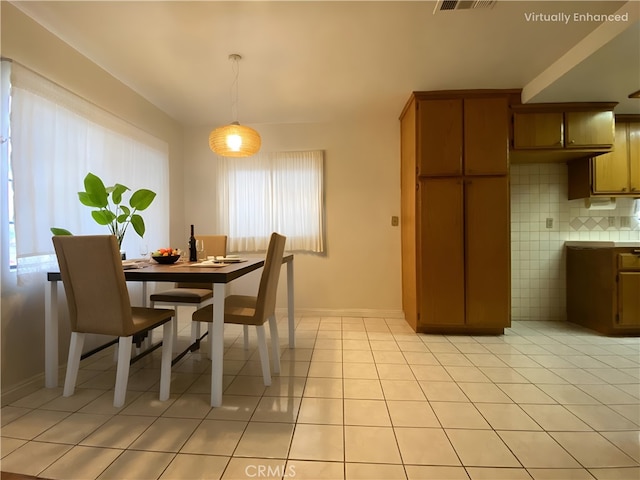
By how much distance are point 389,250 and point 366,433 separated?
7.82ft

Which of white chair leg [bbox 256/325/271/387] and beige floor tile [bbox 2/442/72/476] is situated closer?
beige floor tile [bbox 2/442/72/476]

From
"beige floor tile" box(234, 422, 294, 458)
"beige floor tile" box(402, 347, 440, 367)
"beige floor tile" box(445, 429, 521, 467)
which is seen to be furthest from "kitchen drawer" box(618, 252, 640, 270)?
"beige floor tile" box(234, 422, 294, 458)

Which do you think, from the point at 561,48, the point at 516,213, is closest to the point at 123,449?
the point at 561,48

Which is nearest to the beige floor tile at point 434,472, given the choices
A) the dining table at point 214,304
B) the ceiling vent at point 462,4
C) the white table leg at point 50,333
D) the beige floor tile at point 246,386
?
the beige floor tile at point 246,386

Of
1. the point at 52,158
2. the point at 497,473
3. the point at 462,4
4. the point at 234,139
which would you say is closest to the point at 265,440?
the point at 497,473

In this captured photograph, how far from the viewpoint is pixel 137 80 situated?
267 cm

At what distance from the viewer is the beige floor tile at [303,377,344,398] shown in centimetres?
177

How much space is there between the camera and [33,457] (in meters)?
1.26

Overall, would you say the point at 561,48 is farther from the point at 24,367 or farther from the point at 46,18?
the point at 24,367

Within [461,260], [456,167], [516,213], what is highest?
[456,167]

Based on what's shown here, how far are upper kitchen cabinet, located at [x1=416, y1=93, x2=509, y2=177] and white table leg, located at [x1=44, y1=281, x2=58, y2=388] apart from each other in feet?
10.1

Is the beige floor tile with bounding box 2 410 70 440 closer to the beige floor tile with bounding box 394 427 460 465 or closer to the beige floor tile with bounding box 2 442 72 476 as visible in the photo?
the beige floor tile with bounding box 2 442 72 476

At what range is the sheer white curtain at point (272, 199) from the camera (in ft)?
11.8

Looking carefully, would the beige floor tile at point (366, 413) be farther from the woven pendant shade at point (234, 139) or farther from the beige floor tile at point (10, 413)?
the woven pendant shade at point (234, 139)
